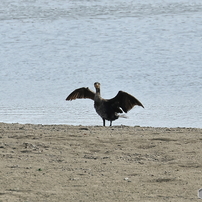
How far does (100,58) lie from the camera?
68.7 ft

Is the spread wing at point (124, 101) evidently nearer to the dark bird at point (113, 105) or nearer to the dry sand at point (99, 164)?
the dark bird at point (113, 105)

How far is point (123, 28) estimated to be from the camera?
2767 centimetres

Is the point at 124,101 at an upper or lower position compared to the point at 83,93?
lower

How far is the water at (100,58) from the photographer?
13.7m

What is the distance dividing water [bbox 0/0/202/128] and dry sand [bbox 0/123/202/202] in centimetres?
328

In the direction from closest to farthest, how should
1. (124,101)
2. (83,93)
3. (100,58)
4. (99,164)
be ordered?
(99,164)
(124,101)
(83,93)
(100,58)

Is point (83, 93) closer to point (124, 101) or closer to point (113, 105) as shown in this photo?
point (113, 105)

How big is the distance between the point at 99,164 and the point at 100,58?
13603 mm

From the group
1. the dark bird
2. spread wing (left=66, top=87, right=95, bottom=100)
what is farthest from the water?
the dark bird

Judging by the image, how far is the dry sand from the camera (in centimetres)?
627

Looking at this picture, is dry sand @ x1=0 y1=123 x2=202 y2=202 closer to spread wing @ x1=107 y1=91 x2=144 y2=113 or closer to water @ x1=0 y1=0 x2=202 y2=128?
spread wing @ x1=107 y1=91 x2=144 y2=113

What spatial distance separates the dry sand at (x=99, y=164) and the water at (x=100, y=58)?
3.28 metres

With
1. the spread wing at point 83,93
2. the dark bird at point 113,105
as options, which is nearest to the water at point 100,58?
the spread wing at point 83,93

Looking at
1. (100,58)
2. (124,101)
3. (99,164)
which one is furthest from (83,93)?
(100,58)
